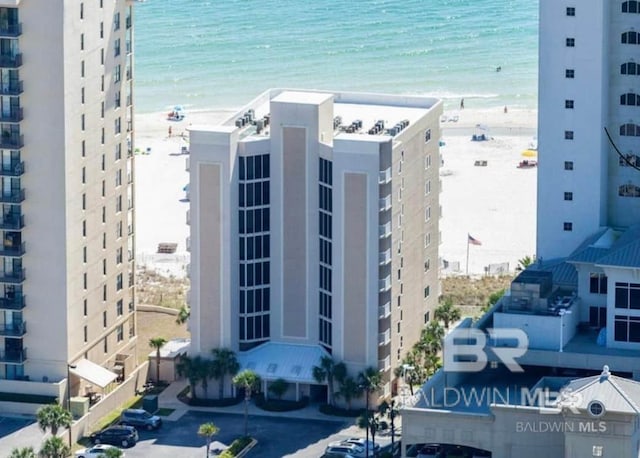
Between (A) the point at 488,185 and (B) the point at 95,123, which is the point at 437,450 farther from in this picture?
(A) the point at 488,185

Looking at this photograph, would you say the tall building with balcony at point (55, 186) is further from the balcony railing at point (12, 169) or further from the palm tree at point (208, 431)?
the palm tree at point (208, 431)

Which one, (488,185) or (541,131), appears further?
(488,185)

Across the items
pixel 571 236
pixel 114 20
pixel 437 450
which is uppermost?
pixel 114 20

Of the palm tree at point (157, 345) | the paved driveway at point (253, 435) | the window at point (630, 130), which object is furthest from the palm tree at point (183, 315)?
the window at point (630, 130)

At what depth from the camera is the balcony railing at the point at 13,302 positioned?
118688 mm

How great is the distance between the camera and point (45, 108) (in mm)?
117062

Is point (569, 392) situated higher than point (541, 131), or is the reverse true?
point (541, 131)

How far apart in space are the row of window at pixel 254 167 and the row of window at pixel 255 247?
3142 millimetres

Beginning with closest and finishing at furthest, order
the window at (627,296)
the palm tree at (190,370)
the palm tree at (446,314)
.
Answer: the window at (627,296) < the palm tree at (190,370) < the palm tree at (446,314)

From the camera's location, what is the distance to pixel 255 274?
122 m

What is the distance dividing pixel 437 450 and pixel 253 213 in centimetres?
1935

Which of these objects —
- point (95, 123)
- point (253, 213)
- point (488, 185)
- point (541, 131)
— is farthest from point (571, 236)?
point (488, 185)

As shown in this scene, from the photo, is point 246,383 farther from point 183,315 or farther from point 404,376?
point 183,315

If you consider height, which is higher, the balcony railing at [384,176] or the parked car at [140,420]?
the balcony railing at [384,176]
